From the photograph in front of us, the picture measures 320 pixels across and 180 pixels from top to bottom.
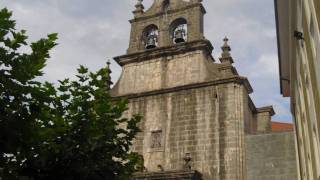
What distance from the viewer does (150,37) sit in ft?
66.7

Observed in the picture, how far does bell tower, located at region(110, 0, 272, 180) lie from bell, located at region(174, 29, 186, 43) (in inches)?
1.6

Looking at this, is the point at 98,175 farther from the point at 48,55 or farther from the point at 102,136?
the point at 48,55

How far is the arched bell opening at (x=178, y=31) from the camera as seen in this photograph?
19547 millimetres

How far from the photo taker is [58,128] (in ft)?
21.4

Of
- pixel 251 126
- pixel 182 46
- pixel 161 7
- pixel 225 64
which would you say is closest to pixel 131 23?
pixel 161 7

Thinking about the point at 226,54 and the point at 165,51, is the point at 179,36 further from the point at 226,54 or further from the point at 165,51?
the point at 226,54

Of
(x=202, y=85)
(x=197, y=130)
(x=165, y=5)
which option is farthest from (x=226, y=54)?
(x=165, y=5)

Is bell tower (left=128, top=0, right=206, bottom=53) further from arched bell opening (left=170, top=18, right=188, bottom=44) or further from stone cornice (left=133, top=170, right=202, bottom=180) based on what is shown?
stone cornice (left=133, top=170, right=202, bottom=180)

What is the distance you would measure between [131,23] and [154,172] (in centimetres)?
735

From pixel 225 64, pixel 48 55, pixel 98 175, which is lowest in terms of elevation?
pixel 98 175

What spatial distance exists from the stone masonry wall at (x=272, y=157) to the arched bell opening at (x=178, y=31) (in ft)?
18.1

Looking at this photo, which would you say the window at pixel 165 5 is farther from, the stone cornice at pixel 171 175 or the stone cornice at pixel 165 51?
the stone cornice at pixel 171 175

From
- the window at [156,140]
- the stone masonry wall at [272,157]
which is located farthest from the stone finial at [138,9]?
the stone masonry wall at [272,157]

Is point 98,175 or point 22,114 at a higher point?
point 22,114
